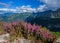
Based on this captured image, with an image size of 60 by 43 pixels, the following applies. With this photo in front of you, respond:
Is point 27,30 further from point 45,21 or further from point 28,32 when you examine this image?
point 45,21

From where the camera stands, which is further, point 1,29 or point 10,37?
point 1,29

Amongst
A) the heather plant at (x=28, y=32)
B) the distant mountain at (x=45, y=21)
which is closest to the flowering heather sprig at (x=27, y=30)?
the heather plant at (x=28, y=32)

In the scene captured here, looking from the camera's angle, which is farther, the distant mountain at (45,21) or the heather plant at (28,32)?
the distant mountain at (45,21)

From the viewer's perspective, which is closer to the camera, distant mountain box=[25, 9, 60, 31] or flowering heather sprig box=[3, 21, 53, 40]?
flowering heather sprig box=[3, 21, 53, 40]

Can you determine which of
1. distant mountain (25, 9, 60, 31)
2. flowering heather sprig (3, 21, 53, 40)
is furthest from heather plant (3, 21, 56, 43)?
distant mountain (25, 9, 60, 31)

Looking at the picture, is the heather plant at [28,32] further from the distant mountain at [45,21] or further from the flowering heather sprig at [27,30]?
the distant mountain at [45,21]

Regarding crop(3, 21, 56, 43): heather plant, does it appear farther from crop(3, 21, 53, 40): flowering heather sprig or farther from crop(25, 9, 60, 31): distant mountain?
crop(25, 9, 60, 31): distant mountain

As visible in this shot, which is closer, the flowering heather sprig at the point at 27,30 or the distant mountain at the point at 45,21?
the flowering heather sprig at the point at 27,30

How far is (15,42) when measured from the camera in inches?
335

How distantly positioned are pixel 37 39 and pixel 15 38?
88 centimetres

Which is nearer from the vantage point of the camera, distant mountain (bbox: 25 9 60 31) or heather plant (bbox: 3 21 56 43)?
heather plant (bbox: 3 21 56 43)

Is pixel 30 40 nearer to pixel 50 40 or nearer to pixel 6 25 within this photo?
pixel 50 40

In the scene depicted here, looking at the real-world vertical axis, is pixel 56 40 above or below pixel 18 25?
below

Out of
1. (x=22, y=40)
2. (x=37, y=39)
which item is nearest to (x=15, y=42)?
(x=22, y=40)
